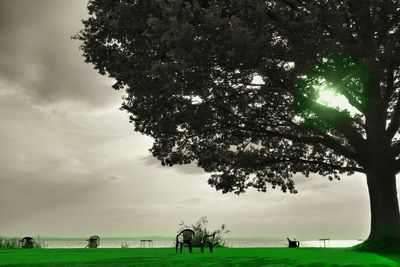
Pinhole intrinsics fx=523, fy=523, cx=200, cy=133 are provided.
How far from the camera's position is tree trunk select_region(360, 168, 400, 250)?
79.8 ft

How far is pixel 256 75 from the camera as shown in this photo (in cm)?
2291

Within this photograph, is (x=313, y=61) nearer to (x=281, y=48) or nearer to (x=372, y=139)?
(x=281, y=48)

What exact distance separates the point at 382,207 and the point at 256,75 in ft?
29.1

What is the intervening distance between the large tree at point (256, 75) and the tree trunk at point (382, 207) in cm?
5

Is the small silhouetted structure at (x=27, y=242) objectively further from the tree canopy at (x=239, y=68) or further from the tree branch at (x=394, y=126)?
the tree branch at (x=394, y=126)

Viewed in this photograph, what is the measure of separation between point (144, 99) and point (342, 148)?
10.7 metres

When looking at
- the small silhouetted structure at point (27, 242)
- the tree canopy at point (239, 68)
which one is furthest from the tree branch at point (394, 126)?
the small silhouetted structure at point (27, 242)

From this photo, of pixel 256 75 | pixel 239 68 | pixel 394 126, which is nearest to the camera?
pixel 239 68

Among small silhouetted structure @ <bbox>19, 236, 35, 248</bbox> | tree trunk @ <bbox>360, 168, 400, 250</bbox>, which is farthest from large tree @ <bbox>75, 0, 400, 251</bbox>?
small silhouetted structure @ <bbox>19, 236, 35, 248</bbox>

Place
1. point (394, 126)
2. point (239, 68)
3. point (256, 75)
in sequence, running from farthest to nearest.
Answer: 1. point (394, 126)
2. point (256, 75)
3. point (239, 68)

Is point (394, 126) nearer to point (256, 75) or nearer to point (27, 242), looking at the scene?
point (256, 75)

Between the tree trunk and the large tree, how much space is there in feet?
0.16

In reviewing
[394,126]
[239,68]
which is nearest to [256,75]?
[239,68]

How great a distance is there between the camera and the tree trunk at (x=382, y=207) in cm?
2433
